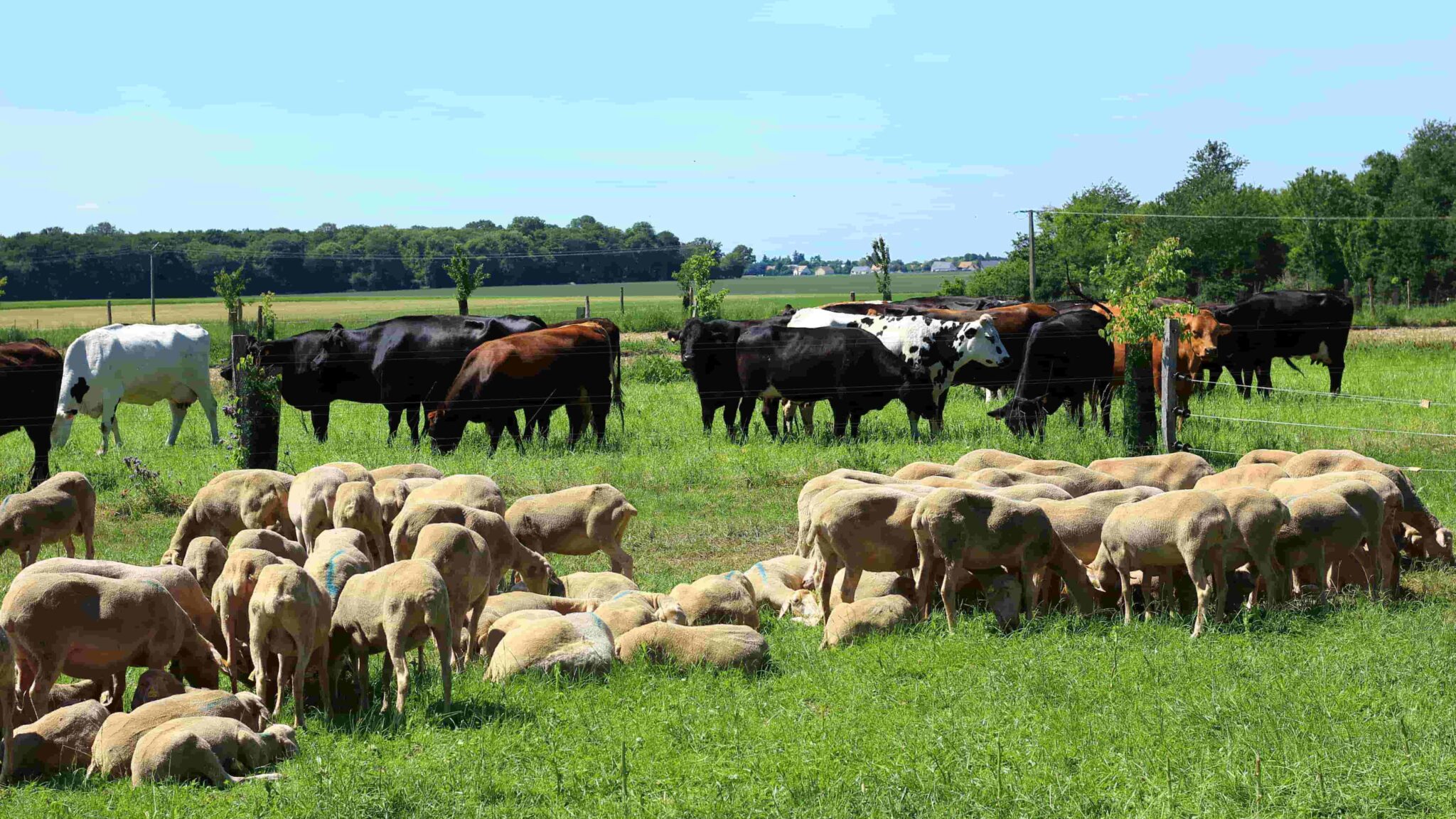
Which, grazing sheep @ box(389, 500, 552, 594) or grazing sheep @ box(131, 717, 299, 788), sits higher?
grazing sheep @ box(389, 500, 552, 594)

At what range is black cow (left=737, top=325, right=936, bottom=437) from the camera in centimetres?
2031

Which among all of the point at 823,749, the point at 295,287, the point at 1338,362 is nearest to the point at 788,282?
the point at 295,287

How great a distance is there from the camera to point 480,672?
839 cm

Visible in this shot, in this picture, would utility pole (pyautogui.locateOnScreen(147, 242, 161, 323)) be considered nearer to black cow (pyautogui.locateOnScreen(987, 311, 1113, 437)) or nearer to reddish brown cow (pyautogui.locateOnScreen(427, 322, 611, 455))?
reddish brown cow (pyautogui.locateOnScreen(427, 322, 611, 455))

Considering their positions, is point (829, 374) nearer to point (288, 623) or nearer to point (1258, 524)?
point (1258, 524)

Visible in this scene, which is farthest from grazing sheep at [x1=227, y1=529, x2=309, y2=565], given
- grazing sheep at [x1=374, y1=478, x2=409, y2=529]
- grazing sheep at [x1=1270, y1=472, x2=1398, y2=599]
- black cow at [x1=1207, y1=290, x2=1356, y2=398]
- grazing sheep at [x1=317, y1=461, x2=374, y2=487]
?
black cow at [x1=1207, y1=290, x2=1356, y2=398]

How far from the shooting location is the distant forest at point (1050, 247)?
70.2 meters

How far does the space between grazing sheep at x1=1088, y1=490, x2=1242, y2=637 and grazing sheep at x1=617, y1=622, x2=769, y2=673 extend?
8.61 ft

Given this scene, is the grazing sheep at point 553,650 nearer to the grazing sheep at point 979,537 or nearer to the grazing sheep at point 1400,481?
the grazing sheep at point 979,537

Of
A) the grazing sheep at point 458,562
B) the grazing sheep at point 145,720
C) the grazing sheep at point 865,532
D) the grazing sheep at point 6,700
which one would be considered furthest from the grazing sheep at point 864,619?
the grazing sheep at point 6,700

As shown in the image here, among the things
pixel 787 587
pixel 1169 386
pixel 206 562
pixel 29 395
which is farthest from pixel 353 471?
pixel 1169 386

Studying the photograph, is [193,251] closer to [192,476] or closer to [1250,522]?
[192,476]

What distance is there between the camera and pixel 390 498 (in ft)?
36.4

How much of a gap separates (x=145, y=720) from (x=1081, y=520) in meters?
6.39
